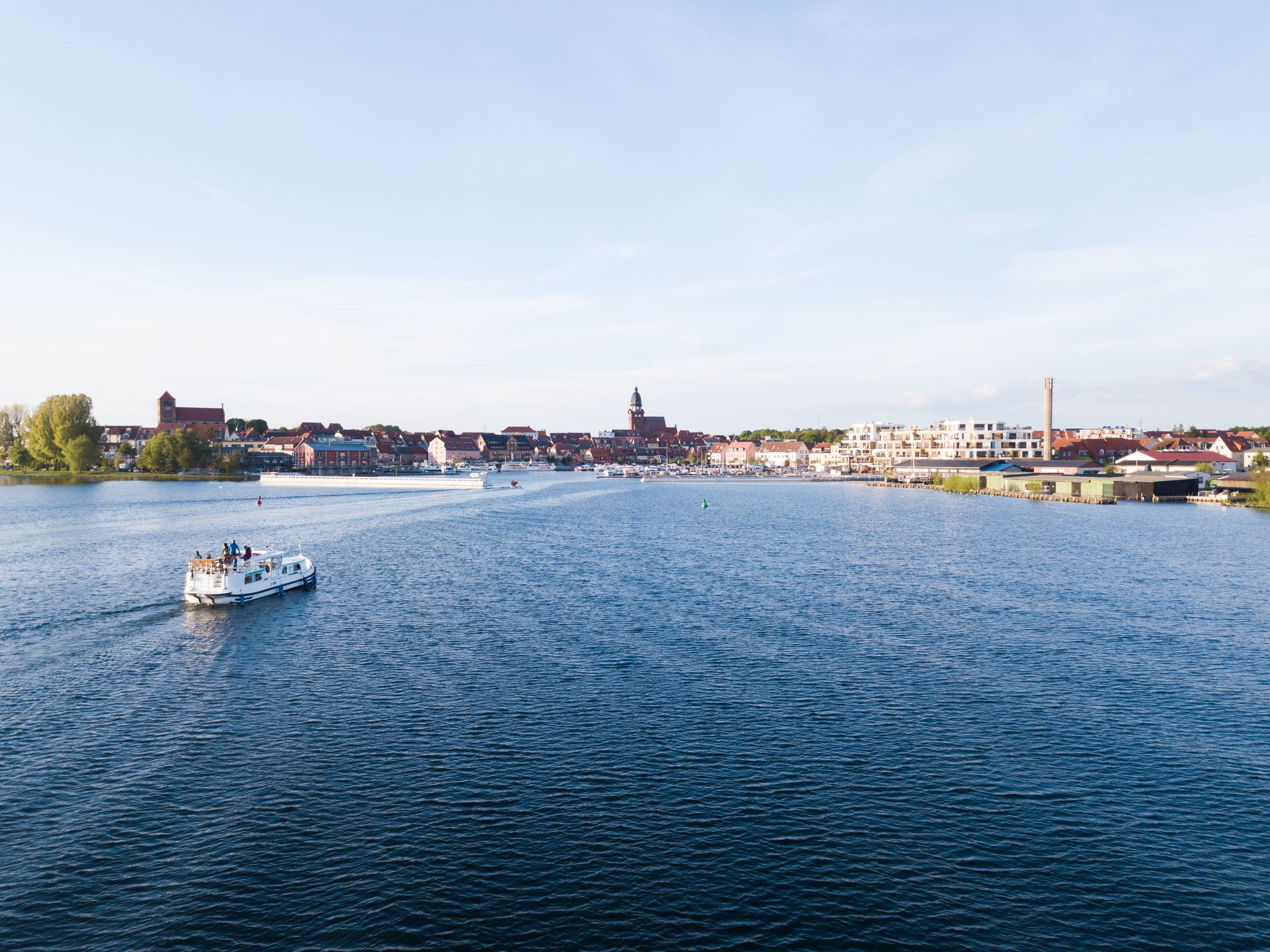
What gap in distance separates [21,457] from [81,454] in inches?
1421

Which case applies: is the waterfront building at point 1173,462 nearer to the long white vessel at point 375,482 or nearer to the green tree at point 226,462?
the long white vessel at point 375,482

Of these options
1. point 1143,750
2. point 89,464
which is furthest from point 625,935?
point 89,464

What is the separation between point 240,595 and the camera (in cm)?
4744

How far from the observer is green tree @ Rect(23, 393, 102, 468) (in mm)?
174125

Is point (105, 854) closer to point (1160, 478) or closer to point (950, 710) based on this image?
point (950, 710)

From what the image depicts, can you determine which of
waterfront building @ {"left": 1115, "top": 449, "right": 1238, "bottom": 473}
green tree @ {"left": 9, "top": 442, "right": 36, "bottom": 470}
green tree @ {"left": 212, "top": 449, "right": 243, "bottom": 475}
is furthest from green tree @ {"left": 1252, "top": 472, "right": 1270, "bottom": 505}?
green tree @ {"left": 9, "top": 442, "right": 36, "bottom": 470}

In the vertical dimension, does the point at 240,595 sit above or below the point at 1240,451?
below

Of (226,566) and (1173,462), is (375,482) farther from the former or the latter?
(1173,462)

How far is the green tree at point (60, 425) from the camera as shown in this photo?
571 feet

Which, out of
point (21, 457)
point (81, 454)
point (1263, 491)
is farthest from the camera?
point (21, 457)

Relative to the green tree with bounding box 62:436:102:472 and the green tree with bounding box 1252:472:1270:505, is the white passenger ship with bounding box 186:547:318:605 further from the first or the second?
the green tree with bounding box 62:436:102:472

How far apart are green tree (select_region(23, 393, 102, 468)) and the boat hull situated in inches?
6455

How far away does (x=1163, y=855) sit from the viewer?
18.9 metres

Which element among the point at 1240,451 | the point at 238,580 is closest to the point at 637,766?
the point at 238,580
